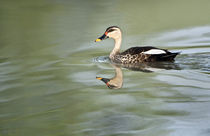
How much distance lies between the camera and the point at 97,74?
8602 millimetres

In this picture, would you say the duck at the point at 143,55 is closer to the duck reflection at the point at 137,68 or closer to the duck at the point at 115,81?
the duck reflection at the point at 137,68

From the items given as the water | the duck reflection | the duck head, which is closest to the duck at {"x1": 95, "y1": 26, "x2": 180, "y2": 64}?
the duck reflection

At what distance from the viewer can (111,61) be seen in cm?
1014

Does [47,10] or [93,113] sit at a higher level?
[47,10]

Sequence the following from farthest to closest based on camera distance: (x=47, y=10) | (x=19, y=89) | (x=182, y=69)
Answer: (x=47, y=10) → (x=182, y=69) → (x=19, y=89)

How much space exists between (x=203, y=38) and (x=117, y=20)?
13.2 ft

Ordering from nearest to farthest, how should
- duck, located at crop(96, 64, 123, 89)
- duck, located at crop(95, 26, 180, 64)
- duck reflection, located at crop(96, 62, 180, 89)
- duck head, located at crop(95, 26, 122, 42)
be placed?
duck, located at crop(96, 64, 123, 89)
duck reflection, located at crop(96, 62, 180, 89)
duck, located at crop(95, 26, 180, 64)
duck head, located at crop(95, 26, 122, 42)

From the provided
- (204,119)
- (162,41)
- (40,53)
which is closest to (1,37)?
(40,53)

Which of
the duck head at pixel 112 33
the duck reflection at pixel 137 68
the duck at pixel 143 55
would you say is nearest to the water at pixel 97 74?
the duck reflection at pixel 137 68

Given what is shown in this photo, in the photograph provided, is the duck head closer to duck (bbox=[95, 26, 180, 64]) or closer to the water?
the water

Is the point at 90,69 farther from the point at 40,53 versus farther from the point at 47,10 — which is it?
the point at 47,10

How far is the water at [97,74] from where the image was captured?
5.57 m

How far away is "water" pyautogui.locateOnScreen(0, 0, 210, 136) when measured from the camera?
5570 mm

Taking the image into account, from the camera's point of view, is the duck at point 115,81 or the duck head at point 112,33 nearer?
the duck at point 115,81
